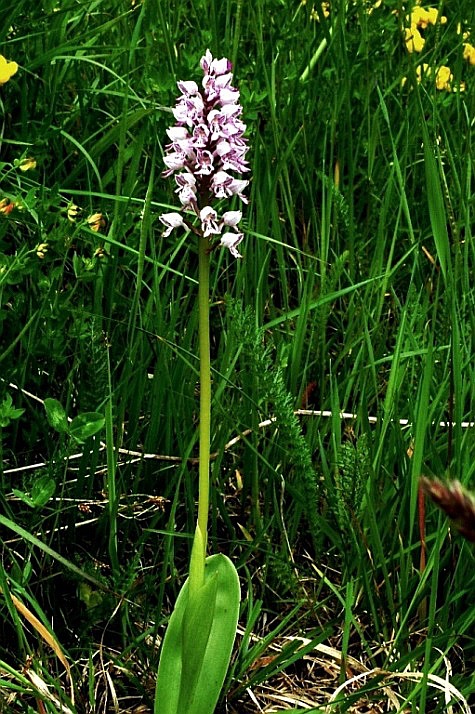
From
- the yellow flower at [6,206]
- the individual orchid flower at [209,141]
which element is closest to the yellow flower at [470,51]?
the yellow flower at [6,206]

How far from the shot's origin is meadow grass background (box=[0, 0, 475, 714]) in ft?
3.90

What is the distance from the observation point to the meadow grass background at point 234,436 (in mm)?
1188

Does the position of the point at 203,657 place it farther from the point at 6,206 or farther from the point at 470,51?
the point at 470,51

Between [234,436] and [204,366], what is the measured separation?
50 centimetres

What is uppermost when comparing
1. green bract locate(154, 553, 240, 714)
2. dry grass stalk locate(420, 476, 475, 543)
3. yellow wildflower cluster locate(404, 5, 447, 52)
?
yellow wildflower cluster locate(404, 5, 447, 52)

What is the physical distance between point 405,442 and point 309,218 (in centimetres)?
69

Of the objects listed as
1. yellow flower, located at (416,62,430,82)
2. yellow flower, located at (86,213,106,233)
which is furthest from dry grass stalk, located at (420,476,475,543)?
yellow flower, located at (416,62,430,82)

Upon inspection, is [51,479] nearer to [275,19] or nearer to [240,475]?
[240,475]

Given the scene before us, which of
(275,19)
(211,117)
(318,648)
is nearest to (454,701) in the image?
(318,648)

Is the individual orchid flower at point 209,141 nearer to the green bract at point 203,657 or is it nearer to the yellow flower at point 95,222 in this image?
the green bract at point 203,657

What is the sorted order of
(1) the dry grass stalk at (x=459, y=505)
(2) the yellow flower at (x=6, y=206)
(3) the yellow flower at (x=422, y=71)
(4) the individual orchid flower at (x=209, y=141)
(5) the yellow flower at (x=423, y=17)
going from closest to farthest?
(1) the dry grass stalk at (x=459, y=505), (4) the individual orchid flower at (x=209, y=141), (2) the yellow flower at (x=6, y=206), (3) the yellow flower at (x=422, y=71), (5) the yellow flower at (x=423, y=17)

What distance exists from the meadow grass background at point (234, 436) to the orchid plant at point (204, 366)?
11cm

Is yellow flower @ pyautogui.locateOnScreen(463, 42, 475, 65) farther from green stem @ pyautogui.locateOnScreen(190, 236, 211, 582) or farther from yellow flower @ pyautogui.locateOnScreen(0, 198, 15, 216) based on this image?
green stem @ pyautogui.locateOnScreen(190, 236, 211, 582)

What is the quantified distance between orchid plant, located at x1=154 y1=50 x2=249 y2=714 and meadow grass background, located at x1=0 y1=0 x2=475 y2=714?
4.3 inches
